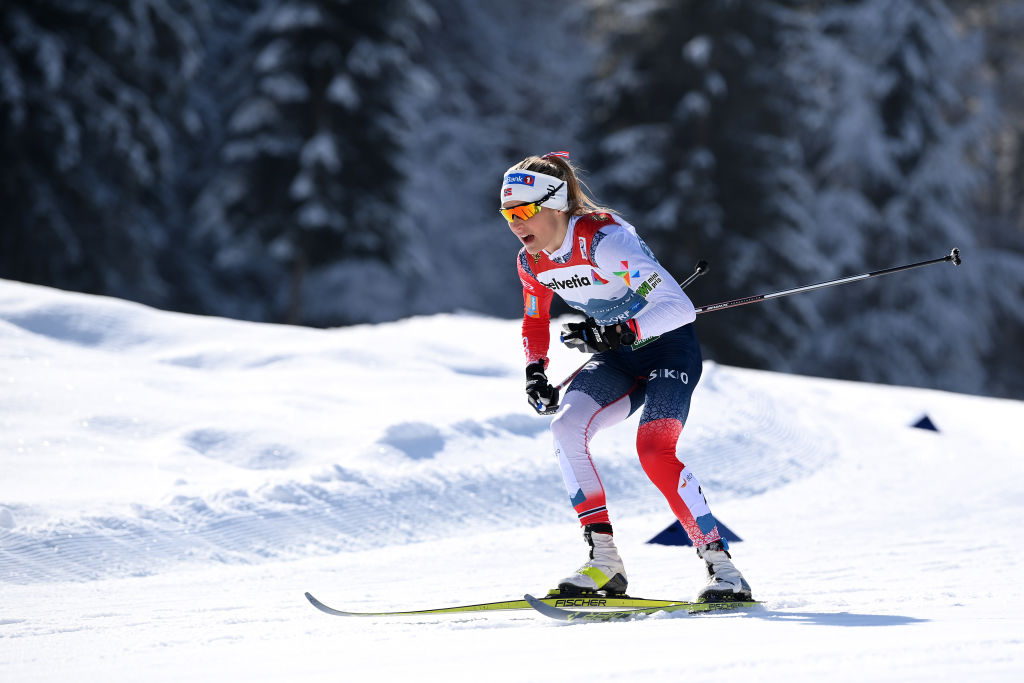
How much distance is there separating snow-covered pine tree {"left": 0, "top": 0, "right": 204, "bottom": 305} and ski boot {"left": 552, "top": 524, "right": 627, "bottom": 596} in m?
14.1

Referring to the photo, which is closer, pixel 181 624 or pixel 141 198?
pixel 181 624

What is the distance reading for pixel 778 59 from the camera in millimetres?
21609

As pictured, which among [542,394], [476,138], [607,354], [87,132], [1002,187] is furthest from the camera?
[1002,187]

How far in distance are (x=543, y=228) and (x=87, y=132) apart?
15.0 m

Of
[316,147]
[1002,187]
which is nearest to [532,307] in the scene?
[316,147]

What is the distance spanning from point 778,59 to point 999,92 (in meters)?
11.7

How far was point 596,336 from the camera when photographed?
14.1 ft

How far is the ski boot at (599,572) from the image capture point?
429 centimetres

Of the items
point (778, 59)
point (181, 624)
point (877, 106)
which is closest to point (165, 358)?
point (181, 624)

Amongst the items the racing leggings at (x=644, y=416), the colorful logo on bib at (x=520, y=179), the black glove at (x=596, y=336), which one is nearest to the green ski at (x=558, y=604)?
the racing leggings at (x=644, y=416)

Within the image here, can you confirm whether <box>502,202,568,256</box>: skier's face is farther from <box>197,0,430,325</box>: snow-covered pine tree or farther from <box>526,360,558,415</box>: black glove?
<box>197,0,430,325</box>: snow-covered pine tree

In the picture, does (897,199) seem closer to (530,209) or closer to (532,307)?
(532,307)

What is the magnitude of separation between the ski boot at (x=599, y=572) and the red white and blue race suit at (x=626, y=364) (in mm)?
63

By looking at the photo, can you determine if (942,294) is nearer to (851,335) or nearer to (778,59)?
(851,335)
